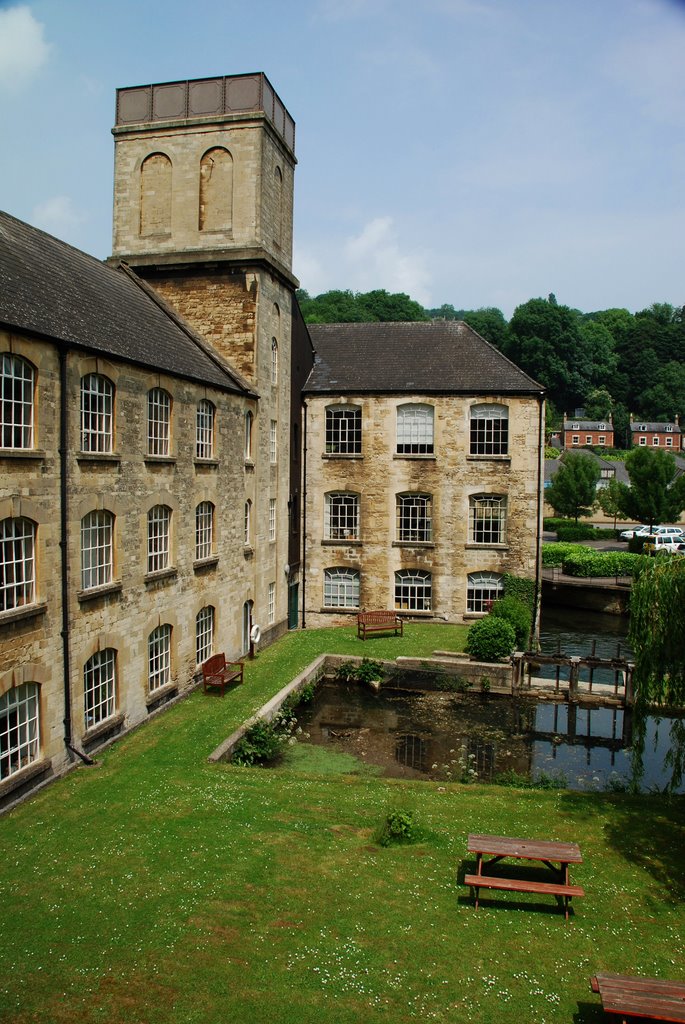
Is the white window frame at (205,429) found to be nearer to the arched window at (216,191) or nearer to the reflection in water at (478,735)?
the arched window at (216,191)

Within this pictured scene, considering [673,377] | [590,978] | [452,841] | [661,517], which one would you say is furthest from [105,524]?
[673,377]

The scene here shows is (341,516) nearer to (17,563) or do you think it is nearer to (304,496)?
(304,496)

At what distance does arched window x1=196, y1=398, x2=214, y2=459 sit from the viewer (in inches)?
811

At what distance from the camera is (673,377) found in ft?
374

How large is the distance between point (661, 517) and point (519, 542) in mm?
24964

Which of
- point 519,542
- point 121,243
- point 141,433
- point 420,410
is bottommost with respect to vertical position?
point 519,542

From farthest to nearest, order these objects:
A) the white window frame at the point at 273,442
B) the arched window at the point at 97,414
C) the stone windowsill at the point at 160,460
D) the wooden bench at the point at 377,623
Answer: the wooden bench at the point at 377,623 → the white window frame at the point at 273,442 → the stone windowsill at the point at 160,460 → the arched window at the point at 97,414

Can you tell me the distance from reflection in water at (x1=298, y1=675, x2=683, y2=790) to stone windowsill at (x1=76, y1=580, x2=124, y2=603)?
20.7 feet

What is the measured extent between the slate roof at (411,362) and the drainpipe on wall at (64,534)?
16690 millimetres

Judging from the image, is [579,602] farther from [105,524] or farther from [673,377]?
[673,377]

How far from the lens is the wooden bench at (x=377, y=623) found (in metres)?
27.6

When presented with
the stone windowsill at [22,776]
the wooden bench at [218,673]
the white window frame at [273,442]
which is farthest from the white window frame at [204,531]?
the stone windowsill at [22,776]

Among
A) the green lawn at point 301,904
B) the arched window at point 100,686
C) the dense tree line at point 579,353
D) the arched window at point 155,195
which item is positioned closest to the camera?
the green lawn at point 301,904

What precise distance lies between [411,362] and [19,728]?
71.8ft
